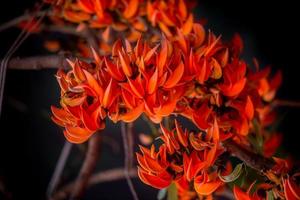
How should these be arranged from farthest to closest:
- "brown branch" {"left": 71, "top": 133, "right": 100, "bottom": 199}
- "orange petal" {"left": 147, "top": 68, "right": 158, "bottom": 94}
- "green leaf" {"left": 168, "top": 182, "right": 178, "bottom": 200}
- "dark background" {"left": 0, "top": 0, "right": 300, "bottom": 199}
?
"dark background" {"left": 0, "top": 0, "right": 300, "bottom": 199}, "brown branch" {"left": 71, "top": 133, "right": 100, "bottom": 199}, "green leaf" {"left": 168, "top": 182, "right": 178, "bottom": 200}, "orange petal" {"left": 147, "top": 68, "right": 158, "bottom": 94}

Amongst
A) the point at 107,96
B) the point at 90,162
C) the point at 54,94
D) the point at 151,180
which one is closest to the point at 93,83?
the point at 107,96

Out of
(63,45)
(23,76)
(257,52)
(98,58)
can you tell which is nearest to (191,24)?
(98,58)

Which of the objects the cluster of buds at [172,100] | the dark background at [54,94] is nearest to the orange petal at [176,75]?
the cluster of buds at [172,100]

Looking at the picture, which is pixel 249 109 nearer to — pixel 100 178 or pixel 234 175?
pixel 234 175

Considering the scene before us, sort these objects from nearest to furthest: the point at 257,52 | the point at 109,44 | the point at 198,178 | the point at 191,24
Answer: the point at 198,178 → the point at 191,24 → the point at 109,44 → the point at 257,52

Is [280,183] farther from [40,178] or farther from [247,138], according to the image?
[40,178]

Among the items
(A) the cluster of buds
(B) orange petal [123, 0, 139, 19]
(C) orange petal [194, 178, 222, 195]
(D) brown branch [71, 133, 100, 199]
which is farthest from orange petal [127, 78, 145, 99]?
(D) brown branch [71, 133, 100, 199]

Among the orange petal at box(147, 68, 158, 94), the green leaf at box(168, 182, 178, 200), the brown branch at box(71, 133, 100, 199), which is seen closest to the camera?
the orange petal at box(147, 68, 158, 94)

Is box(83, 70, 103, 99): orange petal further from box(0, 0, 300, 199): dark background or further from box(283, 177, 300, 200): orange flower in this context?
box(0, 0, 300, 199): dark background
